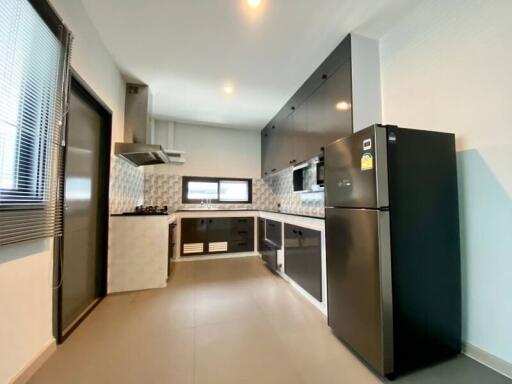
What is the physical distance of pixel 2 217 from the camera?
3.64 ft

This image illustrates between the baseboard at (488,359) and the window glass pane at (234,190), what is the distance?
392 cm

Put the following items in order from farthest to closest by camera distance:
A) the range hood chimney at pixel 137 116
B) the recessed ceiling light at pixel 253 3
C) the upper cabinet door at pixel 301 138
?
the range hood chimney at pixel 137 116, the upper cabinet door at pixel 301 138, the recessed ceiling light at pixel 253 3

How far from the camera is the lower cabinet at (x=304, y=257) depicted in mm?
2205

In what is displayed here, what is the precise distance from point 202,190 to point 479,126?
4140mm

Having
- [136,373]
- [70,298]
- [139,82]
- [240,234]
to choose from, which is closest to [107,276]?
[70,298]

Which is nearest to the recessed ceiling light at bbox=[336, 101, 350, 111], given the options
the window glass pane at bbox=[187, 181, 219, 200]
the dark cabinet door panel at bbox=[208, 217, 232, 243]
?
the dark cabinet door panel at bbox=[208, 217, 232, 243]

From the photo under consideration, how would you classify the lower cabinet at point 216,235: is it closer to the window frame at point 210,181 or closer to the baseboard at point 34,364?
the window frame at point 210,181

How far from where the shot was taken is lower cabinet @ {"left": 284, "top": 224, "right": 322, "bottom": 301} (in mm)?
2205

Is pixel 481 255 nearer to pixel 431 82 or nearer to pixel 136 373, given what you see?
pixel 431 82

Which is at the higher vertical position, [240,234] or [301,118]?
[301,118]

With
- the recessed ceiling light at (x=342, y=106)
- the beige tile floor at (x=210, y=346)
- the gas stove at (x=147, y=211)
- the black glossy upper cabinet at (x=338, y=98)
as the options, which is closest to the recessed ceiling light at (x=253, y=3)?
the black glossy upper cabinet at (x=338, y=98)

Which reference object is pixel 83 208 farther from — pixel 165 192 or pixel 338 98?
pixel 338 98

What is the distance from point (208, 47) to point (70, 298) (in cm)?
269

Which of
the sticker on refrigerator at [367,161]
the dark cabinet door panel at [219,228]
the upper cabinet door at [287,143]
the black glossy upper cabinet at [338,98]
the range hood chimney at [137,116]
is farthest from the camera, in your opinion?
the dark cabinet door panel at [219,228]
